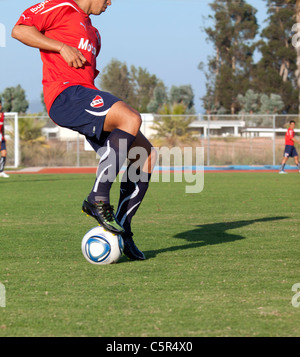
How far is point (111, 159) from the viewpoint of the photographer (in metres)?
4.93

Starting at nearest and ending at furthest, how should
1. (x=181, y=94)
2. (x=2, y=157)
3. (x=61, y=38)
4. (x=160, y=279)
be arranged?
1. (x=160, y=279)
2. (x=61, y=38)
3. (x=2, y=157)
4. (x=181, y=94)

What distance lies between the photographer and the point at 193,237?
6.92 metres

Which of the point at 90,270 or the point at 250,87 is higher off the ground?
the point at 250,87

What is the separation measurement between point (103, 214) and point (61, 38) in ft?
5.27

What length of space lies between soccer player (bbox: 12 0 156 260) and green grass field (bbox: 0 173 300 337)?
0.56m

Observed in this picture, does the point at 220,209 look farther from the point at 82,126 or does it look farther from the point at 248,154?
the point at 248,154

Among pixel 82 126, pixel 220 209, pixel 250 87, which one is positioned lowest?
pixel 220 209

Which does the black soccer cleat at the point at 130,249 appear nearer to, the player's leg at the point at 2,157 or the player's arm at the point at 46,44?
the player's arm at the point at 46,44

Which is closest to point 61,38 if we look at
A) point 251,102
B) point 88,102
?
point 88,102

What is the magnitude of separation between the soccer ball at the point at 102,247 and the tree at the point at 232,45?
6514cm

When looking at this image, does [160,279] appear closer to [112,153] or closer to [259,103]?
[112,153]

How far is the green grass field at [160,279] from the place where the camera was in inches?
128
